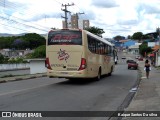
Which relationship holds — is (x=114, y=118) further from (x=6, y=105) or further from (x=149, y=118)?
(x=6, y=105)

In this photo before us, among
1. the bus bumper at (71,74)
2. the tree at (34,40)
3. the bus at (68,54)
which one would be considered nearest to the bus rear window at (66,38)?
the bus at (68,54)

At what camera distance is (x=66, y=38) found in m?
22.0

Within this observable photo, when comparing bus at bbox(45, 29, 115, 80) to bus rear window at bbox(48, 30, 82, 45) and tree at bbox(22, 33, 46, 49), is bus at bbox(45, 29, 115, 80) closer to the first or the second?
bus rear window at bbox(48, 30, 82, 45)

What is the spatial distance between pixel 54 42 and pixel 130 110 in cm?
1129

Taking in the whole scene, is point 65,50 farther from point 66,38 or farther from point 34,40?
point 34,40

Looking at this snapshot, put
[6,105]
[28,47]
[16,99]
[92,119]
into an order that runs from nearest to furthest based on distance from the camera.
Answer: [92,119] < [6,105] < [16,99] < [28,47]

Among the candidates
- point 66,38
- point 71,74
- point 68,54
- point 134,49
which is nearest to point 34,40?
point 134,49

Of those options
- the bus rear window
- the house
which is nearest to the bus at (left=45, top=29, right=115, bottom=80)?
the bus rear window

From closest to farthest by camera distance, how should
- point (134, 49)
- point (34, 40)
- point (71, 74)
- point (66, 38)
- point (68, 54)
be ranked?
1. point (71, 74)
2. point (68, 54)
3. point (66, 38)
4. point (34, 40)
5. point (134, 49)

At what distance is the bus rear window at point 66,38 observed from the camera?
21922 mm

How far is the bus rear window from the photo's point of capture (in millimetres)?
21922

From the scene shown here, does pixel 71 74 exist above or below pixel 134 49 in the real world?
below

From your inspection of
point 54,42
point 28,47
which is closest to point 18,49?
point 28,47

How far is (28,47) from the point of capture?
144750 mm
